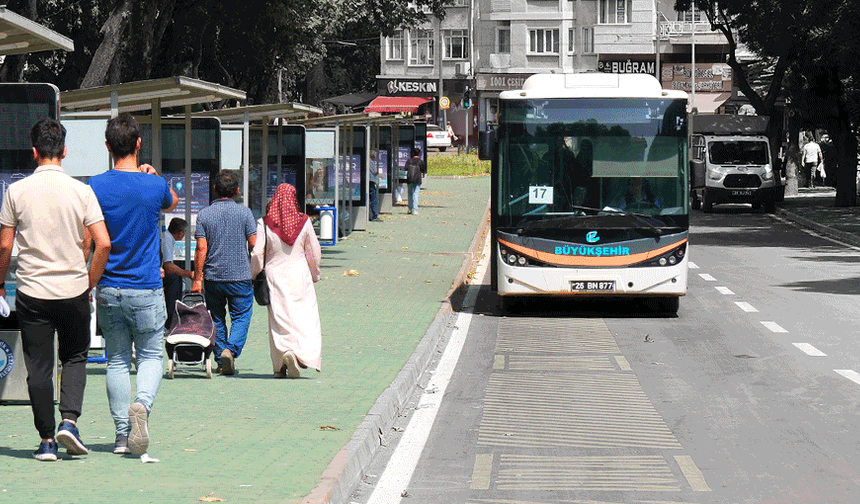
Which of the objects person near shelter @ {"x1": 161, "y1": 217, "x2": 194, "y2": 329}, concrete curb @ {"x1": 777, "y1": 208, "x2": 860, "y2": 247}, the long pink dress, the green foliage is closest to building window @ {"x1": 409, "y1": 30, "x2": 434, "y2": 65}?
the green foliage

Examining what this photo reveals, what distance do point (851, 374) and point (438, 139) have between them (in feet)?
213

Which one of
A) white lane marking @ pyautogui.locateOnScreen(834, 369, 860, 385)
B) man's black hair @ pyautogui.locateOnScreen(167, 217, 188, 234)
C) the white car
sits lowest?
white lane marking @ pyautogui.locateOnScreen(834, 369, 860, 385)

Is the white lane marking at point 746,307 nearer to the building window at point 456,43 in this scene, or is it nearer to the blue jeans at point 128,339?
the blue jeans at point 128,339

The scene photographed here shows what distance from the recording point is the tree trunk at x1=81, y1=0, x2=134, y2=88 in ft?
72.7

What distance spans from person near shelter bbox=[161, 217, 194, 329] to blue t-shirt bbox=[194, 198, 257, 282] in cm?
48

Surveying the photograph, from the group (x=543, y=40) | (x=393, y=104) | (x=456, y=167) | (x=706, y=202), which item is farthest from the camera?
(x=543, y=40)

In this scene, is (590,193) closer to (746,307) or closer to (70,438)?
(746,307)

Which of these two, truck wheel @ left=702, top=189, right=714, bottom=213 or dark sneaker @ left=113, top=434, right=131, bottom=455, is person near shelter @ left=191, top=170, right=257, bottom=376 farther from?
truck wheel @ left=702, top=189, right=714, bottom=213

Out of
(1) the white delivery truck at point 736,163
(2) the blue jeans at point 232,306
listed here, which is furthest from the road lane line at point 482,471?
(1) the white delivery truck at point 736,163

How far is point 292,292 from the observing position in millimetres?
11102

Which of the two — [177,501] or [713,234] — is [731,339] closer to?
[177,501]

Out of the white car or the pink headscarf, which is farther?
the white car

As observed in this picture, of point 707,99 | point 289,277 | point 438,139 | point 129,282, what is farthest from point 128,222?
point 707,99

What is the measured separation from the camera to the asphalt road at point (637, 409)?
7.41 meters
